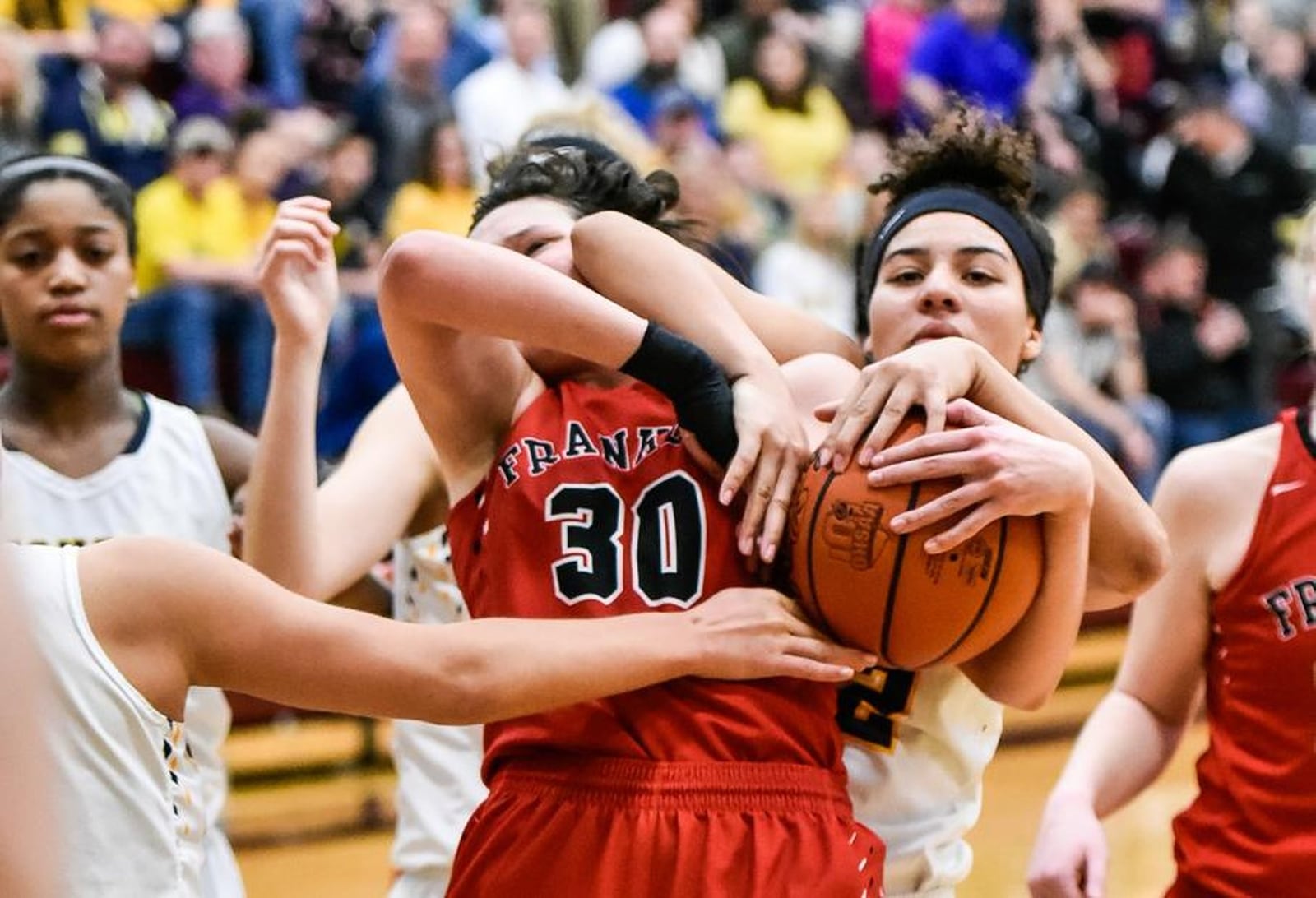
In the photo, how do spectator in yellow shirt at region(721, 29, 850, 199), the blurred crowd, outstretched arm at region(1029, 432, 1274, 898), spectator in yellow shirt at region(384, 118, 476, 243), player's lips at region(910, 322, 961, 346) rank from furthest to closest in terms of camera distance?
1. spectator in yellow shirt at region(721, 29, 850, 199)
2. spectator in yellow shirt at region(384, 118, 476, 243)
3. the blurred crowd
4. outstretched arm at region(1029, 432, 1274, 898)
5. player's lips at region(910, 322, 961, 346)

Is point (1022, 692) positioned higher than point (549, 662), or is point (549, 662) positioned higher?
point (549, 662)

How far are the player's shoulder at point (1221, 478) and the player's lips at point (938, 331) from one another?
70 cm

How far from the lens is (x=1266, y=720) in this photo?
A: 3.23 metres

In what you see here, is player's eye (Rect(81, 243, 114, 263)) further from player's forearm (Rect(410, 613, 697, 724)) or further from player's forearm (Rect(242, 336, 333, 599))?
player's forearm (Rect(410, 613, 697, 724))

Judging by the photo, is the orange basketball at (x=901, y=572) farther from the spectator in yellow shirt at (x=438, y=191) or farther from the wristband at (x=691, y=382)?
the spectator in yellow shirt at (x=438, y=191)

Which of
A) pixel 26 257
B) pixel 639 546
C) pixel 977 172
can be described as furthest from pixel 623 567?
pixel 26 257

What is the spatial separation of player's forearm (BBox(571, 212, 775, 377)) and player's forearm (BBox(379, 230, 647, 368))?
111 millimetres

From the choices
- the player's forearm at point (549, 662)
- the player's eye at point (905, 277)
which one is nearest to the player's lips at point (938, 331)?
the player's eye at point (905, 277)

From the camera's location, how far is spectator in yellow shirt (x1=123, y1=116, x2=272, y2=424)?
8.20 metres

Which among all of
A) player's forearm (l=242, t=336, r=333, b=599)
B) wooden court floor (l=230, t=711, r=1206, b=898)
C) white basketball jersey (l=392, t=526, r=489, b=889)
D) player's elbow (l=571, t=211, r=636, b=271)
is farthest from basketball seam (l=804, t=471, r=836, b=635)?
wooden court floor (l=230, t=711, r=1206, b=898)

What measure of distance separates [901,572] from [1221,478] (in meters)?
1.12

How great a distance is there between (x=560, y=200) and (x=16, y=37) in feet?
19.7

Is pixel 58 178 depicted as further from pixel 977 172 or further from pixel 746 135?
pixel 746 135

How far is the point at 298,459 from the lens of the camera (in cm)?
323
